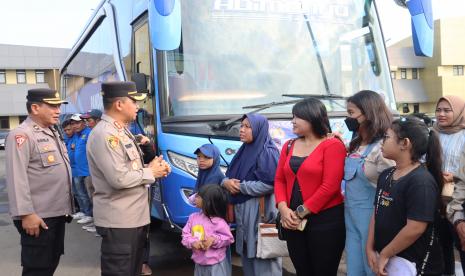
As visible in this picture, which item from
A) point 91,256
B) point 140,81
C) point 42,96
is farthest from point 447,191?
point 91,256

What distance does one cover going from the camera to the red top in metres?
3.12

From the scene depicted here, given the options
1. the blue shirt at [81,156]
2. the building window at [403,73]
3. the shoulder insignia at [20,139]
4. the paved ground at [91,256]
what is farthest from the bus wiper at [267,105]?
the building window at [403,73]

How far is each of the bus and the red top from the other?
1.24m

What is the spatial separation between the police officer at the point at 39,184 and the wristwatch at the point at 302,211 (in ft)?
6.37

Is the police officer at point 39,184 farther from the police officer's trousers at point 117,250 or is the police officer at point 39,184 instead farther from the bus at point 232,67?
the bus at point 232,67

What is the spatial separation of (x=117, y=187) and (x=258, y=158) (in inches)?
46.3

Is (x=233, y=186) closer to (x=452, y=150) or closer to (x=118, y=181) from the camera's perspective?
(x=118, y=181)

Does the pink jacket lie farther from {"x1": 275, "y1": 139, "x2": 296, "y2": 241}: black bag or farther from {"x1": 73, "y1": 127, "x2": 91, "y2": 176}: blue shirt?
{"x1": 73, "y1": 127, "x2": 91, "y2": 176}: blue shirt

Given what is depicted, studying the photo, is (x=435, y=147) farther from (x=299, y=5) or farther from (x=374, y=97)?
(x=299, y=5)

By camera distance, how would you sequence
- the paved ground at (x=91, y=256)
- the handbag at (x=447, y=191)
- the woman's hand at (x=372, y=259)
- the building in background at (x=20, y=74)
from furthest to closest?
1. the building in background at (x=20, y=74)
2. the paved ground at (x=91, y=256)
3. the handbag at (x=447, y=191)
4. the woman's hand at (x=372, y=259)

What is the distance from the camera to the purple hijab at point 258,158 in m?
3.64

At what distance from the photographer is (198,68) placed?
15.4ft

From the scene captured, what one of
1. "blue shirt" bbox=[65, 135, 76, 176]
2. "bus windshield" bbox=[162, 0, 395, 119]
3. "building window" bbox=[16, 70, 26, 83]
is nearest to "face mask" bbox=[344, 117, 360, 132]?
"bus windshield" bbox=[162, 0, 395, 119]

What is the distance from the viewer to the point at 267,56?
488 cm
